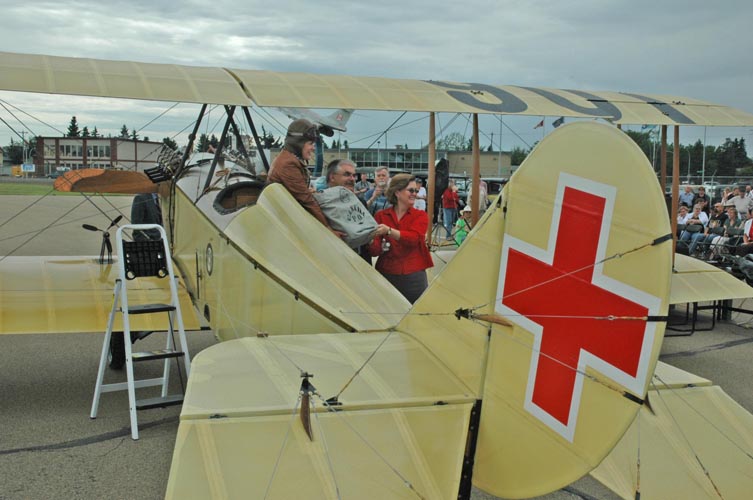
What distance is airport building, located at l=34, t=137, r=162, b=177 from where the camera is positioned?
29.5ft

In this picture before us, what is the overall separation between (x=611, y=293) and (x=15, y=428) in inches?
175

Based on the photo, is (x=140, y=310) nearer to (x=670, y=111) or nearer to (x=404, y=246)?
(x=404, y=246)

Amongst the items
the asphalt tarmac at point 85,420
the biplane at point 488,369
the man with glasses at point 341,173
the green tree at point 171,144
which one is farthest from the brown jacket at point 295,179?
the green tree at point 171,144

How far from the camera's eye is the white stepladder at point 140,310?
4.79 meters

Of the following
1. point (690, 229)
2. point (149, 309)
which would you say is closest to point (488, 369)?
point (149, 309)

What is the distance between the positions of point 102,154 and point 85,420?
21.0 feet

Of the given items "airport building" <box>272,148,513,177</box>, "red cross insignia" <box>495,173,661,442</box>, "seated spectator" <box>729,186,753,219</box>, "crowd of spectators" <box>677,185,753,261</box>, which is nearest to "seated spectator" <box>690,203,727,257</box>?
"crowd of spectators" <box>677,185,753,261</box>

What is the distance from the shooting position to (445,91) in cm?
667

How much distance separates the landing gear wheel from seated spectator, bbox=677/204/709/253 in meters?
8.68

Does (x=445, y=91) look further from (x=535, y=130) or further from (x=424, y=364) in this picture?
(x=424, y=364)

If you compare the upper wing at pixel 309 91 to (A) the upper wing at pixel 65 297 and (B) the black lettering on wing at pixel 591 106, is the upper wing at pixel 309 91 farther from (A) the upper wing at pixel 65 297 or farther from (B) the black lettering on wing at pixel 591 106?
(A) the upper wing at pixel 65 297

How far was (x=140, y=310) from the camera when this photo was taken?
4.99 m

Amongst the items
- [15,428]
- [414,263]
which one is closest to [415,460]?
[414,263]

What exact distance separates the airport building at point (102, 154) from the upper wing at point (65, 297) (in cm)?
267
